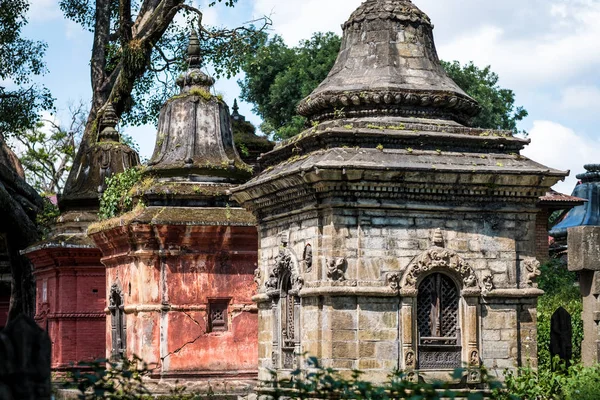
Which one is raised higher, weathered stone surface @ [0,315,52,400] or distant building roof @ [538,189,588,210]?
distant building roof @ [538,189,588,210]

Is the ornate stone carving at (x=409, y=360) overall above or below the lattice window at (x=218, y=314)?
below

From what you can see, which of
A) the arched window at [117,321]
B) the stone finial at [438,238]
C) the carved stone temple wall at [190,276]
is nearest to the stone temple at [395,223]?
the stone finial at [438,238]

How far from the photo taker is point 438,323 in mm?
11242

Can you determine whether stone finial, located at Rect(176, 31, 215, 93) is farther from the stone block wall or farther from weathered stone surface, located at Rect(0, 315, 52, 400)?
weathered stone surface, located at Rect(0, 315, 52, 400)

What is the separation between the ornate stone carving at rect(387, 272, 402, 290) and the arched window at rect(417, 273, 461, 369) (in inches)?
11.8

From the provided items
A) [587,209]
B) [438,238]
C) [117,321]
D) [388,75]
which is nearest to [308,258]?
[438,238]

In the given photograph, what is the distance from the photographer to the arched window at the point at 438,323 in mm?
11180

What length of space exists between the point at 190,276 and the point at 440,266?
4935mm

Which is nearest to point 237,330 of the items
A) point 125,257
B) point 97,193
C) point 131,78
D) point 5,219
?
point 125,257

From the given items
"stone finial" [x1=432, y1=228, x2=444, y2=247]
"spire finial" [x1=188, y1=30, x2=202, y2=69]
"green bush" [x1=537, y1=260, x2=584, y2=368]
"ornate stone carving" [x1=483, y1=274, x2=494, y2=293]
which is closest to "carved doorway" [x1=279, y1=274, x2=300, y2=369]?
"stone finial" [x1=432, y1=228, x2=444, y2=247]

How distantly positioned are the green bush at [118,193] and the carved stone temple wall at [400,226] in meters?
4.75

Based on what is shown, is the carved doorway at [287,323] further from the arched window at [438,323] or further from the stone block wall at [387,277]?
the arched window at [438,323]

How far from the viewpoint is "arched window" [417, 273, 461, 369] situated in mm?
11180

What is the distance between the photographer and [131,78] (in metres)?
23.8
